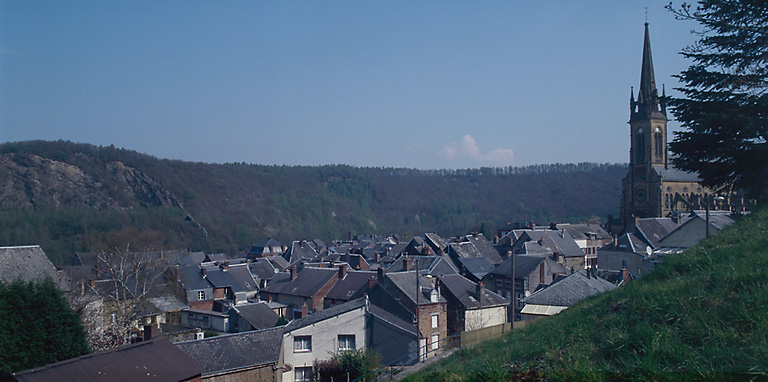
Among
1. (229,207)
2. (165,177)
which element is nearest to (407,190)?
(229,207)

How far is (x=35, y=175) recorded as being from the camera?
7712 centimetres

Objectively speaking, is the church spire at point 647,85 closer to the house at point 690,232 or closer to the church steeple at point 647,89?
the church steeple at point 647,89

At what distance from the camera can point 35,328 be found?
15.0 metres

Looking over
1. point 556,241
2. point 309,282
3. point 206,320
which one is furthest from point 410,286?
point 556,241

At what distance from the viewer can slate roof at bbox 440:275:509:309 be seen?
27.2 meters

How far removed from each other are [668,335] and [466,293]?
22.3 metres

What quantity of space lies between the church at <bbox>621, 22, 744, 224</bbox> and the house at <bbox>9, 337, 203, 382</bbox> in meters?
58.4

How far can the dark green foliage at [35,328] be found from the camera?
14383mm

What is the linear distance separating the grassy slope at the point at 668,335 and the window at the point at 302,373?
1394cm

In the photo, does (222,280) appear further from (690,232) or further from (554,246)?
(690,232)

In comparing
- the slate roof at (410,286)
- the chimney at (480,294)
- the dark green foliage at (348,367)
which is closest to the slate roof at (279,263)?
the slate roof at (410,286)

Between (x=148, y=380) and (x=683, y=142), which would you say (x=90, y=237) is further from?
(x=683, y=142)

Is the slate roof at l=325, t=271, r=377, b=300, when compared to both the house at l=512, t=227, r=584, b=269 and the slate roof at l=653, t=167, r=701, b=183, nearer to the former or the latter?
the house at l=512, t=227, r=584, b=269

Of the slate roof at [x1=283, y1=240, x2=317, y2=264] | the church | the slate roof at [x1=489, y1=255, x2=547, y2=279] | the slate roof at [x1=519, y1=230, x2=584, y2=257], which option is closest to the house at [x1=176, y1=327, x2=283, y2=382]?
the slate roof at [x1=489, y1=255, x2=547, y2=279]
